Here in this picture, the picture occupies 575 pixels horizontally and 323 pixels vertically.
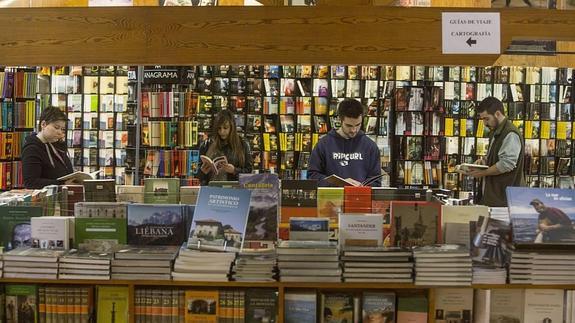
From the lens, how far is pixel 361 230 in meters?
3.41

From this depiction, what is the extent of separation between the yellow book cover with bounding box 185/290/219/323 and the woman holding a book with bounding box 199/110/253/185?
7.94 ft

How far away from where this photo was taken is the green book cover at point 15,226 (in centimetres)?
356

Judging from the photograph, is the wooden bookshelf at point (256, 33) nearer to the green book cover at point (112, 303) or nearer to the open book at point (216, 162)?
the green book cover at point (112, 303)

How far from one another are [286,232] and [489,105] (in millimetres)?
3119

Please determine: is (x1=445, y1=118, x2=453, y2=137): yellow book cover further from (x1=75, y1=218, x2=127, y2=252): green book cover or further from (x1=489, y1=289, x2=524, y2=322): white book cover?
(x1=75, y1=218, x2=127, y2=252): green book cover

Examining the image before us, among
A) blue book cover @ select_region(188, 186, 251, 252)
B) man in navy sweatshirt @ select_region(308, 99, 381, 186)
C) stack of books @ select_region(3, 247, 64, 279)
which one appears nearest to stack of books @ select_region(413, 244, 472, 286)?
blue book cover @ select_region(188, 186, 251, 252)

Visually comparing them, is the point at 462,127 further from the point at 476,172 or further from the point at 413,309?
the point at 413,309

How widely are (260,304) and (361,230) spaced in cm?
58

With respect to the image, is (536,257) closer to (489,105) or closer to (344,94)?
(489,105)

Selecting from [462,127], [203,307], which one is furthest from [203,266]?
[462,127]

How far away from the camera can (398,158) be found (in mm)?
9930

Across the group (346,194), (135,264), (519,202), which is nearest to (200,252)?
(135,264)

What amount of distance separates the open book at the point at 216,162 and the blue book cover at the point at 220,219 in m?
2.11

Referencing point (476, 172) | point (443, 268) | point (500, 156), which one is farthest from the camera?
point (476, 172)
